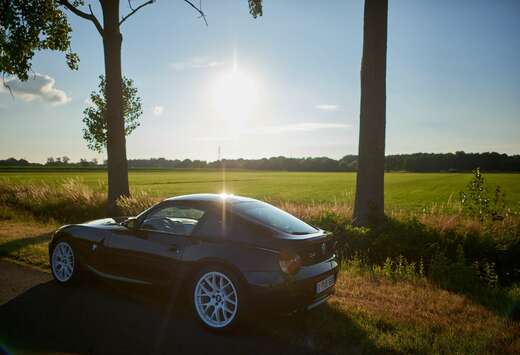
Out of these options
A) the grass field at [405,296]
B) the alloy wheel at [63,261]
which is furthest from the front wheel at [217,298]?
the alloy wheel at [63,261]

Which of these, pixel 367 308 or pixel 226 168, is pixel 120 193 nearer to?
pixel 367 308

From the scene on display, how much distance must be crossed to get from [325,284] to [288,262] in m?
0.67

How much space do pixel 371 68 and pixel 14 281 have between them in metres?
7.90

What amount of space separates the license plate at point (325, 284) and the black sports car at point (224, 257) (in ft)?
0.04

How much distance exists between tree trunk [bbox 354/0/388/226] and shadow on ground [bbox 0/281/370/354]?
5.52 m

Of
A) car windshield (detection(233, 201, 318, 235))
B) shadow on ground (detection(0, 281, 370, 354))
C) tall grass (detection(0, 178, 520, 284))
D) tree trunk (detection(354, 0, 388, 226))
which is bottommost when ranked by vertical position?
shadow on ground (detection(0, 281, 370, 354))

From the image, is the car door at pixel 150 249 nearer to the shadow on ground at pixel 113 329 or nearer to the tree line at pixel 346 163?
the shadow on ground at pixel 113 329

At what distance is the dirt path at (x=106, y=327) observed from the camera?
3.74 meters

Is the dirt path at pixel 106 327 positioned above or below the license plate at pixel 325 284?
below

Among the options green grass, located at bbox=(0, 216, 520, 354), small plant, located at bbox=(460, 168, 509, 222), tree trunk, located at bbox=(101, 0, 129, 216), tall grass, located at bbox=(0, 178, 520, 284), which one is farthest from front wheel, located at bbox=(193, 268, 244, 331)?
tree trunk, located at bbox=(101, 0, 129, 216)

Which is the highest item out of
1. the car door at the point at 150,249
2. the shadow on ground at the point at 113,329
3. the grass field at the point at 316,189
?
the car door at the point at 150,249

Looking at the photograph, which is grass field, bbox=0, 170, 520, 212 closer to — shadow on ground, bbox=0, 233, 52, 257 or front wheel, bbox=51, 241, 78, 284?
shadow on ground, bbox=0, 233, 52, 257

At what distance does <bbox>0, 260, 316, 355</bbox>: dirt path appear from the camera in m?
3.74

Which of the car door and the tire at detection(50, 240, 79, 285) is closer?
the car door
